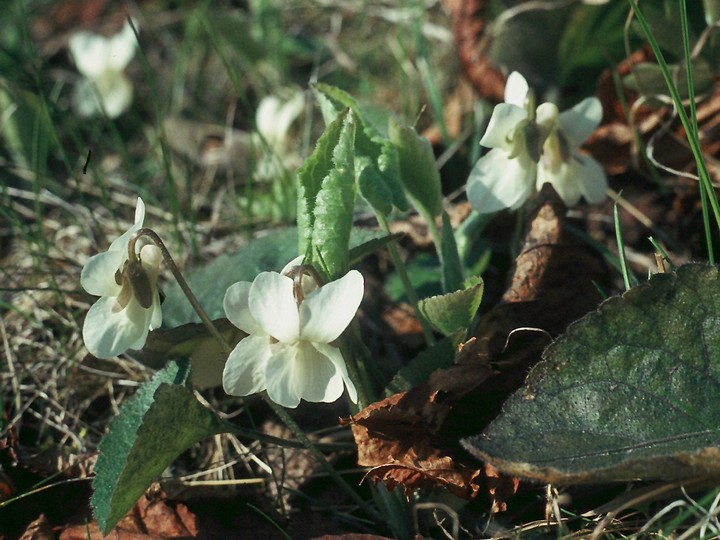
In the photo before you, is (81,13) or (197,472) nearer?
(197,472)

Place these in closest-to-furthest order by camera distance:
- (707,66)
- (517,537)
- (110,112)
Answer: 1. (517,537)
2. (707,66)
3. (110,112)

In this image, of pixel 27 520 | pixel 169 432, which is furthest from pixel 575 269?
pixel 27 520

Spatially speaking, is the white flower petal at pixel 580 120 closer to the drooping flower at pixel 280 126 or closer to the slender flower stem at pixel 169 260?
the slender flower stem at pixel 169 260

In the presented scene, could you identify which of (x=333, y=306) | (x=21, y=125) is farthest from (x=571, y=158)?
(x=21, y=125)

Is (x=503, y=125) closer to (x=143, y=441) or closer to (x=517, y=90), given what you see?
(x=517, y=90)

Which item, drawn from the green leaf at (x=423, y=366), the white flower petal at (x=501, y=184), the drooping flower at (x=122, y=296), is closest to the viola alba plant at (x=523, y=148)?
the white flower petal at (x=501, y=184)

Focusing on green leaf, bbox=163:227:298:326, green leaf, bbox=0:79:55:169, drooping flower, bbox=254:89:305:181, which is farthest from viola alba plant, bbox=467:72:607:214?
green leaf, bbox=0:79:55:169

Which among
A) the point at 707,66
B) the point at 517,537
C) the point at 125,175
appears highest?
the point at 707,66

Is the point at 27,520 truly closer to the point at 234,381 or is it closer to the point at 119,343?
the point at 119,343

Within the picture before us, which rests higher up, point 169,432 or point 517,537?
point 169,432
